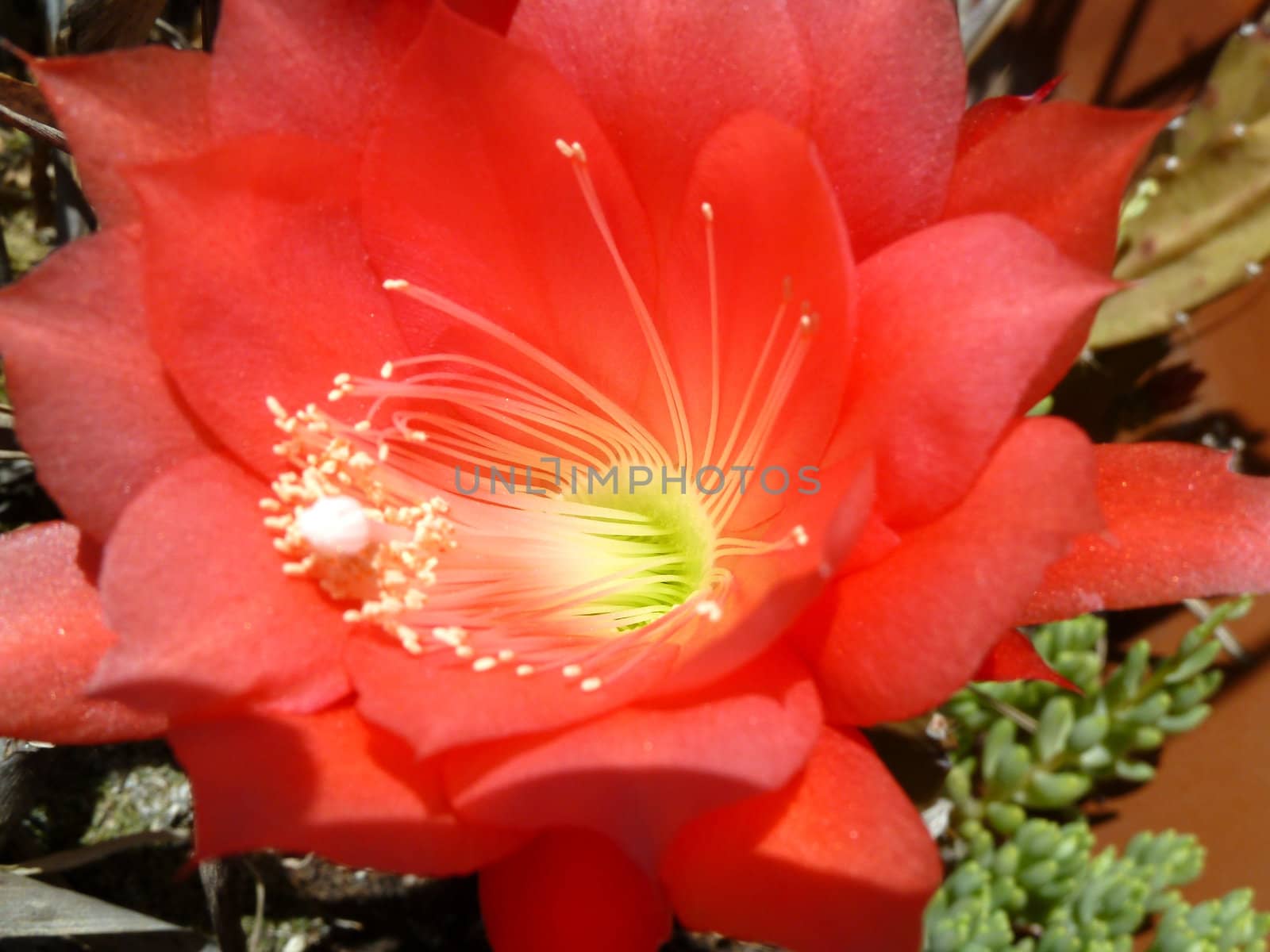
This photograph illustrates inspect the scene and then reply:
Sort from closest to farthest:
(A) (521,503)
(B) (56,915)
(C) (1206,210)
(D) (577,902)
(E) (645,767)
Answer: (E) (645,767)
(D) (577,902)
(B) (56,915)
(A) (521,503)
(C) (1206,210)

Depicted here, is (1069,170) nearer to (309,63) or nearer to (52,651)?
(309,63)

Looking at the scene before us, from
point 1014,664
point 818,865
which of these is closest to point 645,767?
point 818,865

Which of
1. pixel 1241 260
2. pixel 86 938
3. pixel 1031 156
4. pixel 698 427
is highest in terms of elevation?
pixel 1031 156

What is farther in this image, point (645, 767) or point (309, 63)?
point (309, 63)

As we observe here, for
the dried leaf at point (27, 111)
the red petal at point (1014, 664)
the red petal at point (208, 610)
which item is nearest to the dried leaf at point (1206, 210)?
the red petal at point (1014, 664)

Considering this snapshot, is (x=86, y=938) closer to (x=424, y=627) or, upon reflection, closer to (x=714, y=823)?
(x=424, y=627)

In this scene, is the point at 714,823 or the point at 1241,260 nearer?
the point at 714,823

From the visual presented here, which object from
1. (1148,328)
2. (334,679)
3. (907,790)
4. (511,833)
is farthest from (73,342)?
(1148,328)
